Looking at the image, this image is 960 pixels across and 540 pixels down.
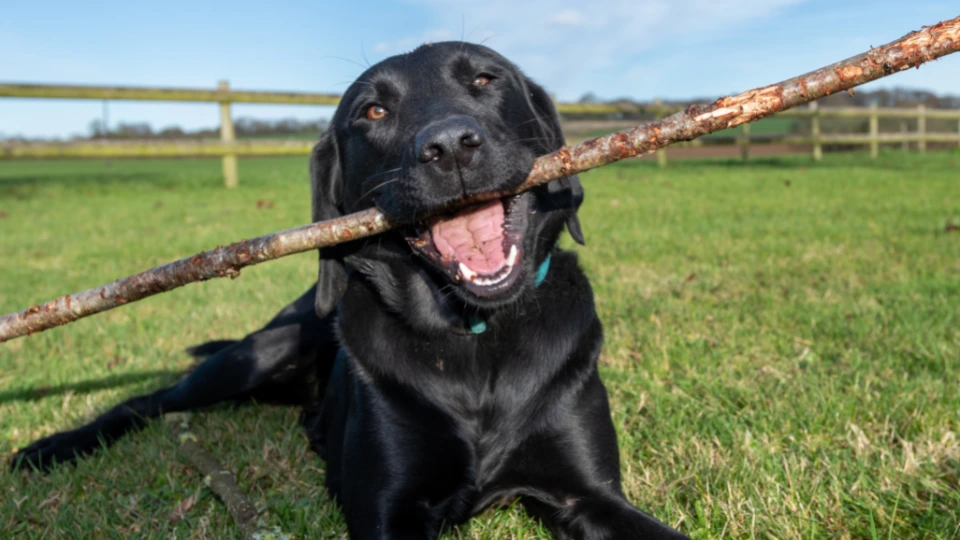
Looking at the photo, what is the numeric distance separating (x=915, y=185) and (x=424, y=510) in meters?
11.1

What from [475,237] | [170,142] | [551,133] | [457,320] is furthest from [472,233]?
[170,142]

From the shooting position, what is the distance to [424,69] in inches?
107

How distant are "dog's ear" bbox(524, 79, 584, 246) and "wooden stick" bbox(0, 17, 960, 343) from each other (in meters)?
0.51

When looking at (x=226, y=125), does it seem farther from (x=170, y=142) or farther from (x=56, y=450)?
(x=56, y=450)

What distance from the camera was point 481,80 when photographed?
274 centimetres

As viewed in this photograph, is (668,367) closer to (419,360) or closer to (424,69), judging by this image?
(419,360)

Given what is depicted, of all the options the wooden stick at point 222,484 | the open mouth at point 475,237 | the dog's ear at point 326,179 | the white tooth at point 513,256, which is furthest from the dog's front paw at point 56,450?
the white tooth at point 513,256

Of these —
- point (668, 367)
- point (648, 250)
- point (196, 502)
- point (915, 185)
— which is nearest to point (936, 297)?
point (668, 367)

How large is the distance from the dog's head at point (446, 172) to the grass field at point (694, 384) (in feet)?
2.58

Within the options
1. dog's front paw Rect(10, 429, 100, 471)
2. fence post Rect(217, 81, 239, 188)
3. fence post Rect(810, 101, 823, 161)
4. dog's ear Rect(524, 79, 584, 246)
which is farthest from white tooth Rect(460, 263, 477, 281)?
fence post Rect(810, 101, 823, 161)

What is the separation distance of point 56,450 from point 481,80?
2189 mm

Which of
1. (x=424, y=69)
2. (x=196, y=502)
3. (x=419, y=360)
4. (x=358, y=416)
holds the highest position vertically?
(x=424, y=69)

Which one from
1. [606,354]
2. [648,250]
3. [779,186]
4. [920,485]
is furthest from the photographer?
[779,186]

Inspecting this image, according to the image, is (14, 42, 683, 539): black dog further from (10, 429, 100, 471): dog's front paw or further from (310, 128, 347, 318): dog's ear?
(10, 429, 100, 471): dog's front paw
